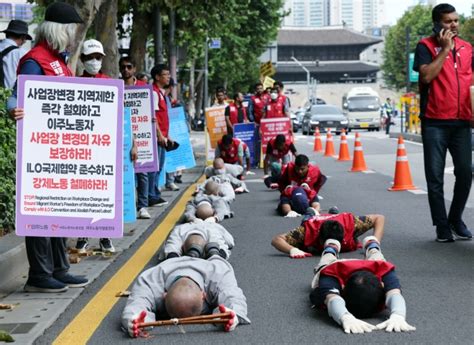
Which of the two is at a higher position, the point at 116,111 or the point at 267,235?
the point at 116,111

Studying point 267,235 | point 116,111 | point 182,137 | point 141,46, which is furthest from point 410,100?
point 116,111

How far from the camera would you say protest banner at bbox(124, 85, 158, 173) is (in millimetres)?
12125

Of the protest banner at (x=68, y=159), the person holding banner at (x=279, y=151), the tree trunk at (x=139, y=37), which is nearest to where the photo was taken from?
the protest banner at (x=68, y=159)

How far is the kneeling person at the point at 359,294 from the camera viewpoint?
578cm

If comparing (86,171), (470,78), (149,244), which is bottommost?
(149,244)

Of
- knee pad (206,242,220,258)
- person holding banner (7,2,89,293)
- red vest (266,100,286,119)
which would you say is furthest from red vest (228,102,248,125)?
person holding banner (7,2,89,293)

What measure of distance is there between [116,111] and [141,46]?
677 inches

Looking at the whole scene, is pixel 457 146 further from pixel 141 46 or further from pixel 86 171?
pixel 141 46

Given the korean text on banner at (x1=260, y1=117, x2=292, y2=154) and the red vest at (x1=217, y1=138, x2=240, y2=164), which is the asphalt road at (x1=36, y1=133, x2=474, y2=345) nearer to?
the red vest at (x1=217, y1=138, x2=240, y2=164)

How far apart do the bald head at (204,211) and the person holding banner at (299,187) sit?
4.06 feet

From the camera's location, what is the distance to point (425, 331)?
18.9 feet

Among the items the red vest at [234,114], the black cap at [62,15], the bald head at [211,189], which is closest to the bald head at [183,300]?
the black cap at [62,15]

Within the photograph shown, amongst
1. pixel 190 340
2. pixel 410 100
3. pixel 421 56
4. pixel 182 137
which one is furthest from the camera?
pixel 410 100

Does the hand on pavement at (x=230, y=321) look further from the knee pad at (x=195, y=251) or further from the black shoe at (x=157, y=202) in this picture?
the black shoe at (x=157, y=202)
